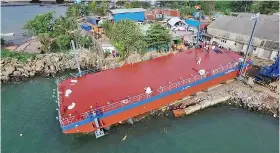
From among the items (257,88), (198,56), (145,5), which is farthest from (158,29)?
(145,5)

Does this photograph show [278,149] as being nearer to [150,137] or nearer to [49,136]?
[150,137]

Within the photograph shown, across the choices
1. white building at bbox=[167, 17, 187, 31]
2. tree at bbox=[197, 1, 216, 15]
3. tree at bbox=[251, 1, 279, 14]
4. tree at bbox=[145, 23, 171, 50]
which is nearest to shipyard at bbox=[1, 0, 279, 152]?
tree at bbox=[145, 23, 171, 50]

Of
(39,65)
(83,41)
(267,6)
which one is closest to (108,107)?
(39,65)

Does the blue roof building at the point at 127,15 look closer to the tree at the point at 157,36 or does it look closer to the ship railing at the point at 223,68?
the tree at the point at 157,36

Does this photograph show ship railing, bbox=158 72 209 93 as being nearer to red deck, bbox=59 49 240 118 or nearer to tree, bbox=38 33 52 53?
red deck, bbox=59 49 240 118

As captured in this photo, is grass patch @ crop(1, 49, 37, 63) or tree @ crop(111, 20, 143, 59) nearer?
tree @ crop(111, 20, 143, 59)

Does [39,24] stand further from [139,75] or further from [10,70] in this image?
[139,75]

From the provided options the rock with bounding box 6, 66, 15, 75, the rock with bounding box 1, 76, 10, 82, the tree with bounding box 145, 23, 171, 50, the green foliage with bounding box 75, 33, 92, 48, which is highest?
the tree with bounding box 145, 23, 171, 50
